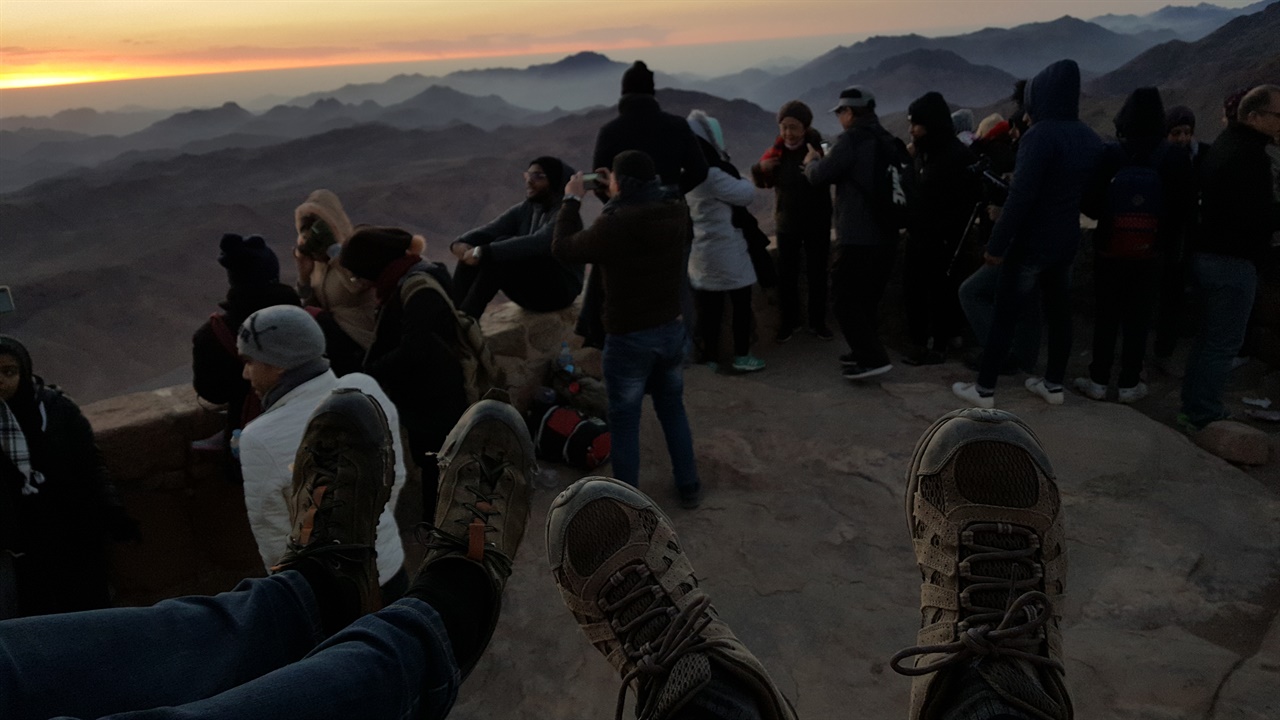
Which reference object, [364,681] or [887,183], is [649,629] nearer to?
[364,681]

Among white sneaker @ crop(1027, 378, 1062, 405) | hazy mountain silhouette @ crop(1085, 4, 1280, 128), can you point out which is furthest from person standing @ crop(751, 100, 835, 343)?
hazy mountain silhouette @ crop(1085, 4, 1280, 128)

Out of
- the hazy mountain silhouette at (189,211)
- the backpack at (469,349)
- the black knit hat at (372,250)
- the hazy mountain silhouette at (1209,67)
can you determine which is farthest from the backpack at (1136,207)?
the hazy mountain silhouette at (189,211)

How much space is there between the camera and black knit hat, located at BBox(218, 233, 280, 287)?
2678 millimetres

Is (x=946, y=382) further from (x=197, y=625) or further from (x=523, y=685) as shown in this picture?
(x=197, y=625)

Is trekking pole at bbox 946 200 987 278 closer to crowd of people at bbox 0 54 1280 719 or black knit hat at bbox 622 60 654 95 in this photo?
crowd of people at bbox 0 54 1280 719

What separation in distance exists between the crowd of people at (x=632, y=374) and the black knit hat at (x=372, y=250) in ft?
0.05

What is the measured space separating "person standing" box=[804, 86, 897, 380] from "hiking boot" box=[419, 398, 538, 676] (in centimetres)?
270

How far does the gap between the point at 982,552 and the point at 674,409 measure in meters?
1.74

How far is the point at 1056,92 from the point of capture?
348 cm

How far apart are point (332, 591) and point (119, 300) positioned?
2225 centimetres

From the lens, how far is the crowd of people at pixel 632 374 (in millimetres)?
1433

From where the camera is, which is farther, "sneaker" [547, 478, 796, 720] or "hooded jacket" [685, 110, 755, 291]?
"hooded jacket" [685, 110, 755, 291]

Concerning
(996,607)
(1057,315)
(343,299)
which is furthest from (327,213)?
(1057,315)

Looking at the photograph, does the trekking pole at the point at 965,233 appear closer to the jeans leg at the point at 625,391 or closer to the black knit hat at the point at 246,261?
the jeans leg at the point at 625,391
